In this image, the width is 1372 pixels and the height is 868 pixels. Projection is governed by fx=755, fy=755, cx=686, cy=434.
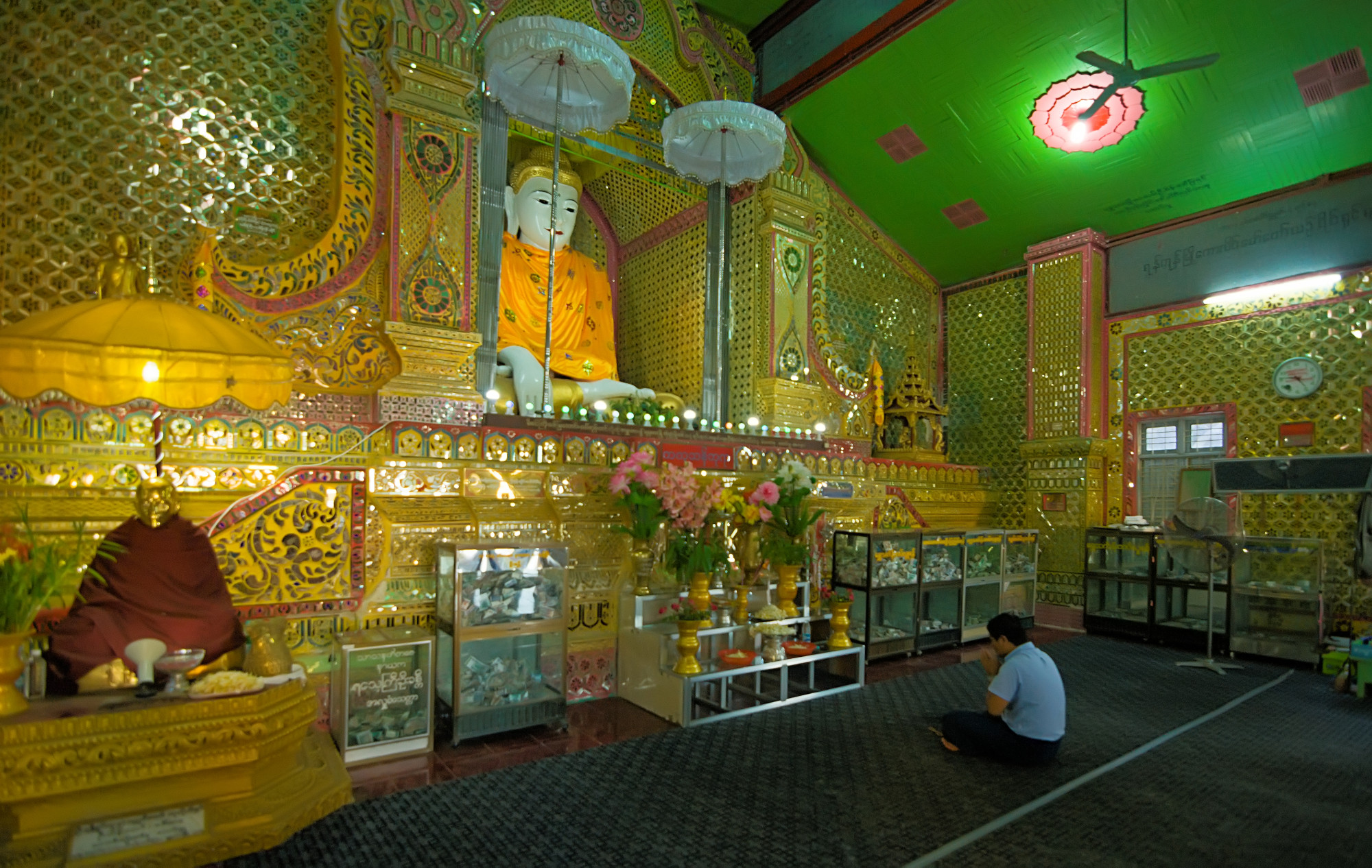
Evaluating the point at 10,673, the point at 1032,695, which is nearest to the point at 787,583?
the point at 1032,695

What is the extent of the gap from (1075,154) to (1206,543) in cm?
397

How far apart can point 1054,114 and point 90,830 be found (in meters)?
8.51

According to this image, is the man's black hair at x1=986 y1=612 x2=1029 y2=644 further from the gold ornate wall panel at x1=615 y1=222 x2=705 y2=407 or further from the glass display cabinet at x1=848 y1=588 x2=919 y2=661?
the gold ornate wall panel at x1=615 y1=222 x2=705 y2=407

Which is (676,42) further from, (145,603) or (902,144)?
(145,603)

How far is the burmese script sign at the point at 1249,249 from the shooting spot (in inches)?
272

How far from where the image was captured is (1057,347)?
860 centimetres

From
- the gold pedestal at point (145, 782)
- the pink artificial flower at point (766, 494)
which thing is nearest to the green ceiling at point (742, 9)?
the pink artificial flower at point (766, 494)

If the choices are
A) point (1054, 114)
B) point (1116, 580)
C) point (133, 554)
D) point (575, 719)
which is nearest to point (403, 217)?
point (133, 554)

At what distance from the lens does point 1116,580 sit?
7910 millimetres

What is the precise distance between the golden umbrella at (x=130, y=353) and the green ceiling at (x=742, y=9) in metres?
6.20

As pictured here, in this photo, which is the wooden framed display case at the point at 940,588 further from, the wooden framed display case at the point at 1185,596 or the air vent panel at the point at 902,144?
the air vent panel at the point at 902,144

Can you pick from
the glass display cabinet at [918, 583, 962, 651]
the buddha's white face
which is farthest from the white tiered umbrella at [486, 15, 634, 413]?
the glass display cabinet at [918, 583, 962, 651]

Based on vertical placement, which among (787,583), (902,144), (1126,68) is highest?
(902,144)

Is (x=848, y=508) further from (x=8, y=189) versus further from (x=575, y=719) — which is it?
(x=8, y=189)
